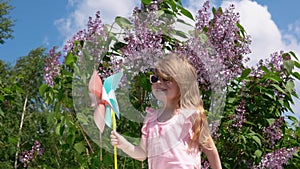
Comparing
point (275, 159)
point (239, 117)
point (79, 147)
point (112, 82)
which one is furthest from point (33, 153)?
point (112, 82)

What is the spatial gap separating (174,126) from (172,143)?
0.17 feet

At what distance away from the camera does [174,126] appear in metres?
1.84

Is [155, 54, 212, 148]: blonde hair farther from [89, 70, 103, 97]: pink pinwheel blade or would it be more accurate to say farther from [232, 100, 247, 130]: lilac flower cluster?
[232, 100, 247, 130]: lilac flower cluster

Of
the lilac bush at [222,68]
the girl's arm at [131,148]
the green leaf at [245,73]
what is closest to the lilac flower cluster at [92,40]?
the lilac bush at [222,68]

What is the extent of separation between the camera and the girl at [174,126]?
184 centimetres

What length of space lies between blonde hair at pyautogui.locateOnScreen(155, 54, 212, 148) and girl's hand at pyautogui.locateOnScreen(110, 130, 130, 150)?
21 cm

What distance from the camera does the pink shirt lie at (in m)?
1.84

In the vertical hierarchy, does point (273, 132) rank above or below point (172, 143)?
above

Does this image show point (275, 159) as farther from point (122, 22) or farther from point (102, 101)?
point (102, 101)

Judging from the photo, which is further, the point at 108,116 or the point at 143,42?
the point at 143,42

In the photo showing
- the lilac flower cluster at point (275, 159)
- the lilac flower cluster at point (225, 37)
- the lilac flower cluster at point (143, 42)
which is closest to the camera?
the lilac flower cluster at point (143, 42)

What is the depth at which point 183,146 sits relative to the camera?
186 cm

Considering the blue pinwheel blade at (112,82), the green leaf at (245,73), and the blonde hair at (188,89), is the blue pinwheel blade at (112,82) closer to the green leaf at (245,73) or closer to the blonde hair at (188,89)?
the blonde hair at (188,89)

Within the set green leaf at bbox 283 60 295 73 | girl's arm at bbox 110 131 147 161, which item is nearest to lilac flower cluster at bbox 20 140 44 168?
green leaf at bbox 283 60 295 73
